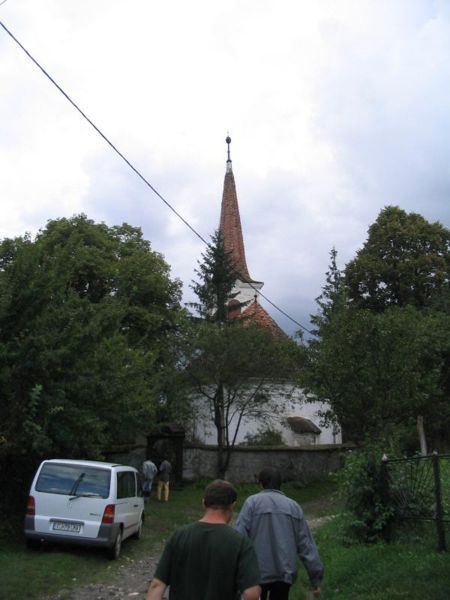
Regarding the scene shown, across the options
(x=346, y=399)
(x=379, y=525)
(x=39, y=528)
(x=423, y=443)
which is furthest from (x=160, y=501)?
(x=423, y=443)

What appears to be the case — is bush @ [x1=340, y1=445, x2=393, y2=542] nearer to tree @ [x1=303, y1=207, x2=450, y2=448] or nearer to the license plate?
the license plate

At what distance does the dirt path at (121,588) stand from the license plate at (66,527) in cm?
97

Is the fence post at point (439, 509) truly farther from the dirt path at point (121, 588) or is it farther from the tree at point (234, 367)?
the tree at point (234, 367)

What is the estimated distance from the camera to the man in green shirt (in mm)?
3182

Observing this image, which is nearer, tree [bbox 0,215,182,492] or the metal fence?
the metal fence

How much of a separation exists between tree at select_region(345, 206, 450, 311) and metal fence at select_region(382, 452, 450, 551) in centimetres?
2628

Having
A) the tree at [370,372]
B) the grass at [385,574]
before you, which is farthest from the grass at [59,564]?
the tree at [370,372]

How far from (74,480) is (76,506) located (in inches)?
17.9

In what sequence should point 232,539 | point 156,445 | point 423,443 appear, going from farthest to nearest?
point 423,443
point 156,445
point 232,539

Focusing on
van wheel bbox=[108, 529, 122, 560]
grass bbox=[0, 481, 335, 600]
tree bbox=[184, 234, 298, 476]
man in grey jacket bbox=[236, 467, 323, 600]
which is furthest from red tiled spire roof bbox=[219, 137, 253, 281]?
man in grey jacket bbox=[236, 467, 323, 600]

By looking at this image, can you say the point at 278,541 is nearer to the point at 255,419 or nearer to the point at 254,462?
the point at 254,462

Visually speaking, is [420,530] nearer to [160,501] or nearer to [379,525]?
[379,525]

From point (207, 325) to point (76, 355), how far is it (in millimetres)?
12284

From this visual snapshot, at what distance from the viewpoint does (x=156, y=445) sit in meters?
23.8
